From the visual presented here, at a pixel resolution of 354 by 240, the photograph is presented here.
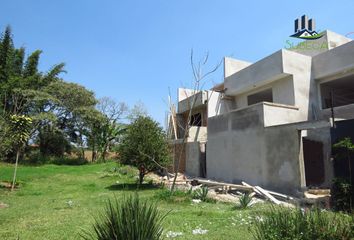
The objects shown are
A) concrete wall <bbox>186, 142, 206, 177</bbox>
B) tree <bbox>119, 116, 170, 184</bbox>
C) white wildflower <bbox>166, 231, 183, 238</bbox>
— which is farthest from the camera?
concrete wall <bbox>186, 142, 206, 177</bbox>

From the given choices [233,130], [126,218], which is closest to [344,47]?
[233,130]

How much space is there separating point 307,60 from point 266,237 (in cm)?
1634

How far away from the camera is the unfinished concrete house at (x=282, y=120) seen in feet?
46.7

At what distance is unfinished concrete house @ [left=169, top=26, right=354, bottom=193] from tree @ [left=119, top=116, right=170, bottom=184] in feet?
11.1

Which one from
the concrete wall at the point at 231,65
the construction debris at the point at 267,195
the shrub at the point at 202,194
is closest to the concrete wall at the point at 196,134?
the concrete wall at the point at 231,65

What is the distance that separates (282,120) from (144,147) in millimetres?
7684

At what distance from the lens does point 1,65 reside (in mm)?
32250

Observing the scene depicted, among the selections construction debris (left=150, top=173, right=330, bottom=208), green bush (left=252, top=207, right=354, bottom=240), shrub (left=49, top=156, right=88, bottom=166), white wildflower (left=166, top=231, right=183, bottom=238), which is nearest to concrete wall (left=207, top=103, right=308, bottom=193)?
construction debris (left=150, top=173, right=330, bottom=208)

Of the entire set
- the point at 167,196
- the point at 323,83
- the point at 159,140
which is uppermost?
the point at 323,83

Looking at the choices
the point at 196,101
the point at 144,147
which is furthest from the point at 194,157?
the point at 144,147

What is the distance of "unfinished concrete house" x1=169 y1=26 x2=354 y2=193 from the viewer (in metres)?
14.2

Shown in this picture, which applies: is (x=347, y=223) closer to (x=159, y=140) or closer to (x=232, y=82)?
(x=159, y=140)

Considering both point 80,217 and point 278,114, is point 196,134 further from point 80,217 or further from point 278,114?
point 80,217

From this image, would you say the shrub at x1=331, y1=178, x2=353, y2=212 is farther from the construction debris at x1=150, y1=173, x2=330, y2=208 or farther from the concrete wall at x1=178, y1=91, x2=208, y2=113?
the concrete wall at x1=178, y1=91, x2=208, y2=113
